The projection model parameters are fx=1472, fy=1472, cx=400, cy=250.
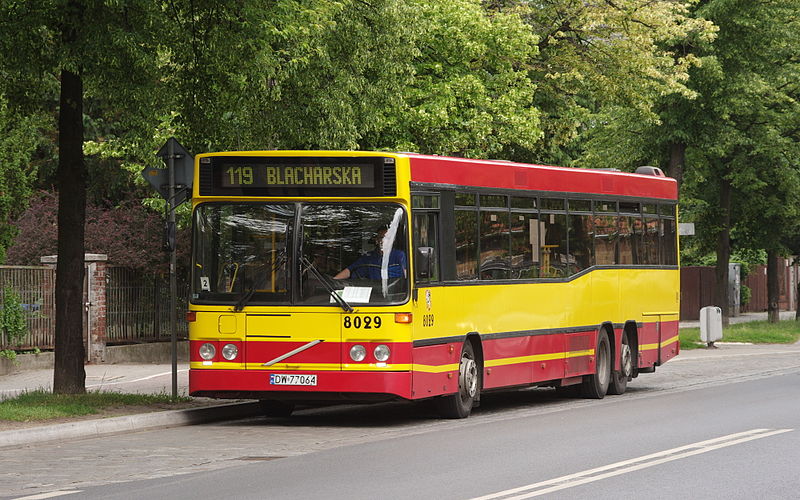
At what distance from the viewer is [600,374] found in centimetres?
2133

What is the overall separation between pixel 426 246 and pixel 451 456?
4.12 metres

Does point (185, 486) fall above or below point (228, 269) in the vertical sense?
below

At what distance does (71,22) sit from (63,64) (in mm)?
531

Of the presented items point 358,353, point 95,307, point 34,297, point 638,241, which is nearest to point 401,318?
point 358,353

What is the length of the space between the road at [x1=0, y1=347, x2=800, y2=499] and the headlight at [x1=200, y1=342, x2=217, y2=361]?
794mm

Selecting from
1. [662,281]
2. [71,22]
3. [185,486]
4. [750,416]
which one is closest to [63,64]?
[71,22]

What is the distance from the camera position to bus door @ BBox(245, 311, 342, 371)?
15969mm

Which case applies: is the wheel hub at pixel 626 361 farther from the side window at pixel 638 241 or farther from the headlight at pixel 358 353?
the headlight at pixel 358 353

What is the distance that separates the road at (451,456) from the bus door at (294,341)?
29.2 inches

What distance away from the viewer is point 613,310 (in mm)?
21766

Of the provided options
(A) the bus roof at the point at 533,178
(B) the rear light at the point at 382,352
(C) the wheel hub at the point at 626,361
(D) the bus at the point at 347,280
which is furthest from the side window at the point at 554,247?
(B) the rear light at the point at 382,352

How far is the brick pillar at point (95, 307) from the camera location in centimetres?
2670

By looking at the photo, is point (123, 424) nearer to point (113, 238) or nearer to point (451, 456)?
point (451, 456)

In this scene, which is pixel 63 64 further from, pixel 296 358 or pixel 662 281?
pixel 662 281
